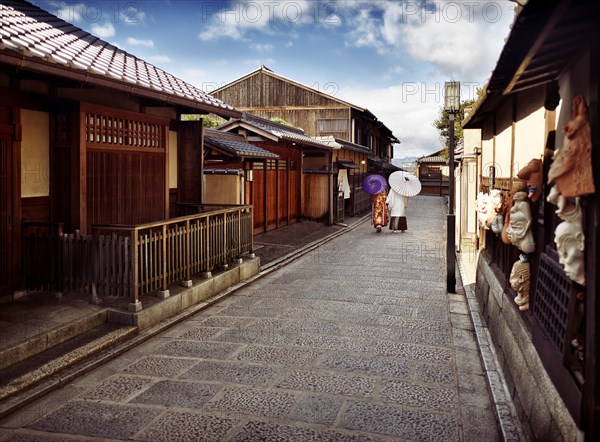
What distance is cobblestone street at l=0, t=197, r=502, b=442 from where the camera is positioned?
5051 mm

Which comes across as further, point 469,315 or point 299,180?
point 299,180

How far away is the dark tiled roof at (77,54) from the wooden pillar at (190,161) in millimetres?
806

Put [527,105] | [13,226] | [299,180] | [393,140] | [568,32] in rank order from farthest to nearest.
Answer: [393,140] < [299,180] < [13,226] < [527,105] < [568,32]

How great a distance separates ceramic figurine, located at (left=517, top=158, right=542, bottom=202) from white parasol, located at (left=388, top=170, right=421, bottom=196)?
52.8 ft

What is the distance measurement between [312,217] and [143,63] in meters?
14.4

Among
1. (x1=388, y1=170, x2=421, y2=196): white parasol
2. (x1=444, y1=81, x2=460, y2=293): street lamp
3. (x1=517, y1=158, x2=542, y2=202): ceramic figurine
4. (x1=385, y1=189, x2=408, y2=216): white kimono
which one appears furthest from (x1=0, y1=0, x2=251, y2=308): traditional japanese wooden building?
(x1=385, y1=189, x2=408, y2=216): white kimono

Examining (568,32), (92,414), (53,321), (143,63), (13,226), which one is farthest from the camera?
(143,63)

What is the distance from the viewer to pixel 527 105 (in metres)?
6.45

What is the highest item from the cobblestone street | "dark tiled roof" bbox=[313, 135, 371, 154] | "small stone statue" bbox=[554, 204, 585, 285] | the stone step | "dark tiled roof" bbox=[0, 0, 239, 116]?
"dark tiled roof" bbox=[313, 135, 371, 154]

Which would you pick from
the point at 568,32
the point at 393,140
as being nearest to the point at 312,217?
the point at 568,32

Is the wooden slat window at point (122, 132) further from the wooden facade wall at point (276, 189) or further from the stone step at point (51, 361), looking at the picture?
the wooden facade wall at point (276, 189)

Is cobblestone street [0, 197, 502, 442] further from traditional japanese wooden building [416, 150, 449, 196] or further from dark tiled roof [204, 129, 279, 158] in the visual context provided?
traditional japanese wooden building [416, 150, 449, 196]

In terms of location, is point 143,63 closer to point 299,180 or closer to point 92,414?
point 92,414

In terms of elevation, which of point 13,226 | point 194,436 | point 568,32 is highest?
point 568,32
